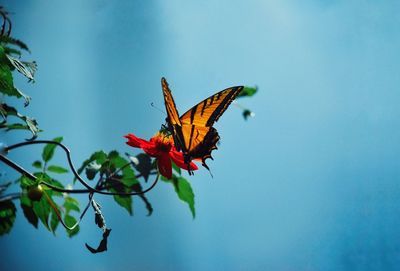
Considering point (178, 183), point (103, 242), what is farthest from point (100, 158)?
point (103, 242)

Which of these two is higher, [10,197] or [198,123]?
[198,123]

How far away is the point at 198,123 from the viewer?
99cm

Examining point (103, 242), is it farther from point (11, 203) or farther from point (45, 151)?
point (45, 151)

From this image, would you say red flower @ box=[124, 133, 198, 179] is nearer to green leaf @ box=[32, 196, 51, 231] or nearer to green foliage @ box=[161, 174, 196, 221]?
green foliage @ box=[161, 174, 196, 221]

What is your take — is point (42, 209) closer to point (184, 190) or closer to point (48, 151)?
point (48, 151)

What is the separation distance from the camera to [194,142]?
0.97 metres

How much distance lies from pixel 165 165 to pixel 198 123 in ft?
0.69

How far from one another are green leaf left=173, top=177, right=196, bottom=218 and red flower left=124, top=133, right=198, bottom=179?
0.06m

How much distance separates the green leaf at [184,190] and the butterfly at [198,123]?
73mm

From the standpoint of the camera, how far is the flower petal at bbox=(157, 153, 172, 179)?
801 millimetres

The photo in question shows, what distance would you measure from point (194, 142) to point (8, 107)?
43cm

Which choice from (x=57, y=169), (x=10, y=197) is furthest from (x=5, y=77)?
(x=57, y=169)

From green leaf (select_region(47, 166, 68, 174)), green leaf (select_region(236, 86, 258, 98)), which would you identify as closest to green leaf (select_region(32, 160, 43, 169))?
green leaf (select_region(47, 166, 68, 174))

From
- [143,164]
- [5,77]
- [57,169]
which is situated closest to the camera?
[5,77]
